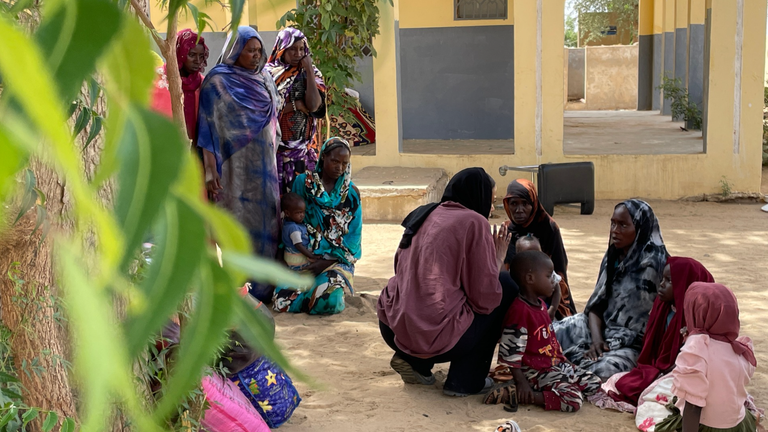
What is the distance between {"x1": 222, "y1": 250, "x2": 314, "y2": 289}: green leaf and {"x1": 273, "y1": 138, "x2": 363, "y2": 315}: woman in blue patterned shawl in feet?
13.9

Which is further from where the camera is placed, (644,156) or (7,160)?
(644,156)

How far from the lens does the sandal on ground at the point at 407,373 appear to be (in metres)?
Answer: 3.58

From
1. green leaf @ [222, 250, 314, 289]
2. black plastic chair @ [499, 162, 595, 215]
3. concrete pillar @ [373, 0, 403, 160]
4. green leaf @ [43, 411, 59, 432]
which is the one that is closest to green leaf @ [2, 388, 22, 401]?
green leaf @ [43, 411, 59, 432]

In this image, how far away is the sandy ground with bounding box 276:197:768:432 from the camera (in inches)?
126

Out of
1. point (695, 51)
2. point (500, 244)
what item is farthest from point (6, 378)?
point (695, 51)

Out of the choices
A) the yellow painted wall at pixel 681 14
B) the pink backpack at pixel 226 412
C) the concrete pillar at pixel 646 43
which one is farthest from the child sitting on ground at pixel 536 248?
the concrete pillar at pixel 646 43

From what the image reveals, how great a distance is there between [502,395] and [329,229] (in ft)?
5.90

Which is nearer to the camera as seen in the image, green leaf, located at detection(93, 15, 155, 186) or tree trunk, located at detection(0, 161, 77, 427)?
green leaf, located at detection(93, 15, 155, 186)

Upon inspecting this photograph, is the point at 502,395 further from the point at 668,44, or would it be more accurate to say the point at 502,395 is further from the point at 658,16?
the point at 658,16

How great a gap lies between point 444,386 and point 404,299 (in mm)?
441

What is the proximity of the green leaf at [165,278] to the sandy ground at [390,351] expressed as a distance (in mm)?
142

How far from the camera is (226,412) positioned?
257cm

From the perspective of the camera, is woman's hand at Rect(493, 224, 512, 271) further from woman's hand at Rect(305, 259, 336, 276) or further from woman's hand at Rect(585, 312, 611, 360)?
woman's hand at Rect(305, 259, 336, 276)

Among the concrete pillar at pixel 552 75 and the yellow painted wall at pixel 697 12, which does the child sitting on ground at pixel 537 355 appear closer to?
the concrete pillar at pixel 552 75
